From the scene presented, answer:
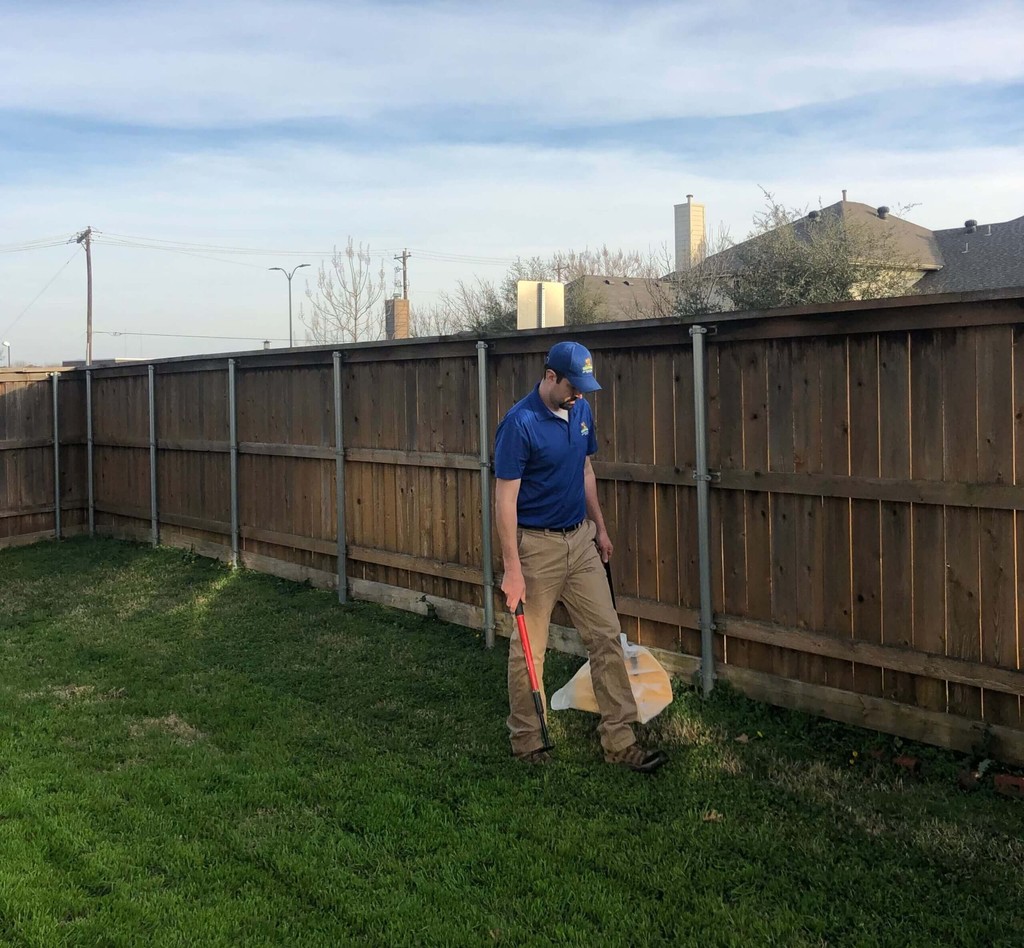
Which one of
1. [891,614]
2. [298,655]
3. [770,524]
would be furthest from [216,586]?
[891,614]

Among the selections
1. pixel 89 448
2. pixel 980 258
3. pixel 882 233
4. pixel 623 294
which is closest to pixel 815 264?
pixel 882 233

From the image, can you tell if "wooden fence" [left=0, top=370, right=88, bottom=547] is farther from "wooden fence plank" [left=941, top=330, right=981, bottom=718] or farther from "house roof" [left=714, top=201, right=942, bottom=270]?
"house roof" [left=714, top=201, right=942, bottom=270]

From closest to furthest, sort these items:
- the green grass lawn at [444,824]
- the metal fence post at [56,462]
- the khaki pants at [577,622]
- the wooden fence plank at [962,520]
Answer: the green grass lawn at [444,824]
the wooden fence plank at [962,520]
the khaki pants at [577,622]
the metal fence post at [56,462]

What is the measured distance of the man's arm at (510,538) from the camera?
4570 mm

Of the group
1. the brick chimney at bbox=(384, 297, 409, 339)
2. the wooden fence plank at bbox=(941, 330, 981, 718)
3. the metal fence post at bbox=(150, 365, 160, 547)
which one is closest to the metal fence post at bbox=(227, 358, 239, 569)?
the metal fence post at bbox=(150, 365, 160, 547)

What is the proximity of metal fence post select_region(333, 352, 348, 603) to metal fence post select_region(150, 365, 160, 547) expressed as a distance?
3.59m

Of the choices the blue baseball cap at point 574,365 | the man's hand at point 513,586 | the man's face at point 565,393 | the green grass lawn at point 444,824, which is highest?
the blue baseball cap at point 574,365

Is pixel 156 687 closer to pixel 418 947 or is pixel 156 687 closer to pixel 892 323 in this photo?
pixel 418 947

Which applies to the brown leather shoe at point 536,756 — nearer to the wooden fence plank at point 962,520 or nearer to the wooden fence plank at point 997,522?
the wooden fence plank at point 962,520

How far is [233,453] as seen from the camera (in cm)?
966

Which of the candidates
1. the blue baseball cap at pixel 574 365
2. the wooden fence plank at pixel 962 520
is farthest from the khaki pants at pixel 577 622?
the wooden fence plank at pixel 962 520

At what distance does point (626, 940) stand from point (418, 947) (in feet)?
2.14

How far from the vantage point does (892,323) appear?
4547 millimetres

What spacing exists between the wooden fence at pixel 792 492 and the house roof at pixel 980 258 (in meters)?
19.9
